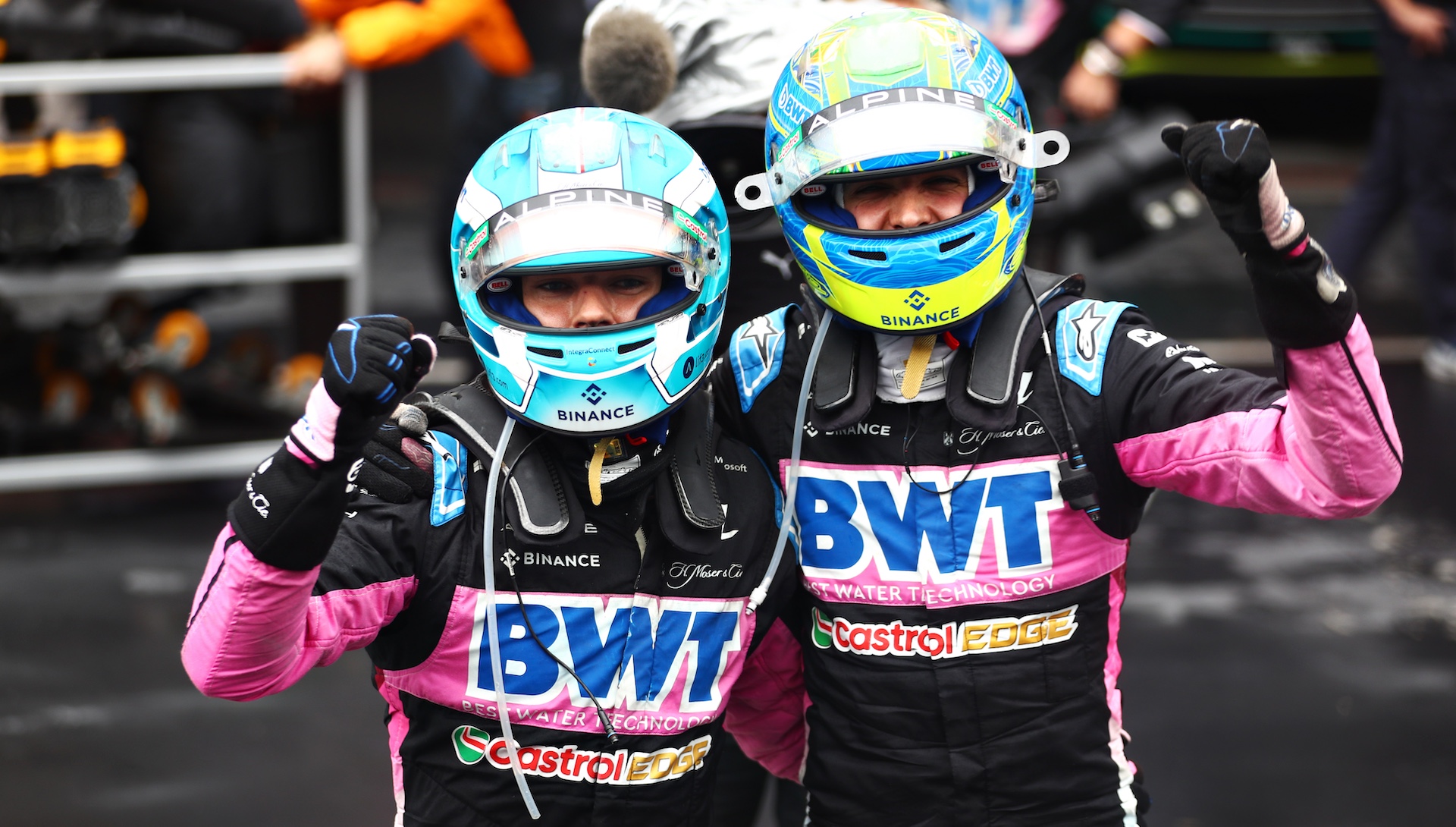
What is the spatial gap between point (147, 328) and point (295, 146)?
A: 85 cm

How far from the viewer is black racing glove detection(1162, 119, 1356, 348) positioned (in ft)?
6.14

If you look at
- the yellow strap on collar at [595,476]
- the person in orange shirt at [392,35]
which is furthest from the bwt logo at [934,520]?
the person in orange shirt at [392,35]

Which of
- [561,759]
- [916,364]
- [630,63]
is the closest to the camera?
[561,759]

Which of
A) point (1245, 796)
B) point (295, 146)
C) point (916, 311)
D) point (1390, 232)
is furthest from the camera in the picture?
point (1390, 232)

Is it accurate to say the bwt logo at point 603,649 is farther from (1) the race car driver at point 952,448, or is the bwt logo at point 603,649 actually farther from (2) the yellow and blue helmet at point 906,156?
(2) the yellow and blue helmet at point 906,156

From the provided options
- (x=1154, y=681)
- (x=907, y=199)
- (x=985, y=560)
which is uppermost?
(x=907, y=199)

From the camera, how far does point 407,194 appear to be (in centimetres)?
916

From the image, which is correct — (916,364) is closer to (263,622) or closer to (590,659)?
(590,659)

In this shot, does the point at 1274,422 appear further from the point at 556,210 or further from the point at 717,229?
the point at 556,210

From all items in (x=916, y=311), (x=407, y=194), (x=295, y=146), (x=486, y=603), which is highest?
(x=916, y=311)

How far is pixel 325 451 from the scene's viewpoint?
1896 millimetres

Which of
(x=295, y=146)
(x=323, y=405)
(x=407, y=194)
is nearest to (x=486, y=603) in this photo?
(x=323, y=405)

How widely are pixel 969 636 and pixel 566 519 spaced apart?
2.10 feet

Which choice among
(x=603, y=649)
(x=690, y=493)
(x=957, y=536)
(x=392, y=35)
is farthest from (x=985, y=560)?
(x=392, y=35)
